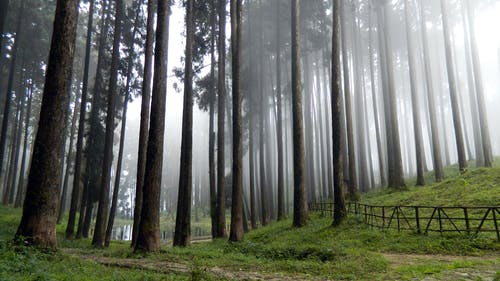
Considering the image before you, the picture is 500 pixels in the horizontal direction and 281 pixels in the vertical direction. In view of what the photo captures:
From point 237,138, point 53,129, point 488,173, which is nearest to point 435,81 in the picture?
point 488,173

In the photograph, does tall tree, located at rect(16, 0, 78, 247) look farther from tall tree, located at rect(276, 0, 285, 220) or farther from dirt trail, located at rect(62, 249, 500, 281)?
tall tree, located at rect(276, 0, 285, 220)

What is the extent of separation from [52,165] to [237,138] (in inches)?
295

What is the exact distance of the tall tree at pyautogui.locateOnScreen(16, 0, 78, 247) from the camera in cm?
659

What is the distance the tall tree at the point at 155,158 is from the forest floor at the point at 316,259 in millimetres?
582

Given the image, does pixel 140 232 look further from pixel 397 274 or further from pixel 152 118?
pixel 397 274

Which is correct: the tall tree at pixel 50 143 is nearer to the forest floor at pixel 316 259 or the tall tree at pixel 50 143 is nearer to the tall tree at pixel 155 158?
the forest floor at pixel 316 259

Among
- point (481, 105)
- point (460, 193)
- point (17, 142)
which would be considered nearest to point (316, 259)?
point (460, 193)

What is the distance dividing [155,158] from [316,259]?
5.58 meters

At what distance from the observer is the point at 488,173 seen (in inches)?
609

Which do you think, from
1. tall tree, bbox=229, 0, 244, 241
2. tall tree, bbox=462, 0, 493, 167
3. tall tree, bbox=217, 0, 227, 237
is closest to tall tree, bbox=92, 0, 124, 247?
tall tree, bbox=217, 0, 227, 237

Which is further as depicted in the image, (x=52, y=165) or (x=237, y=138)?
(x=237, y=138)

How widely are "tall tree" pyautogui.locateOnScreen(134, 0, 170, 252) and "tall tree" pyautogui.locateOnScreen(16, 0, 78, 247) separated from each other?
2.62 metres

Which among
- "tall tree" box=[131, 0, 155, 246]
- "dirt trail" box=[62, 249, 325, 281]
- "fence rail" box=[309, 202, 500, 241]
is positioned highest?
"tall tree" box=[131, 0, 155, 246]

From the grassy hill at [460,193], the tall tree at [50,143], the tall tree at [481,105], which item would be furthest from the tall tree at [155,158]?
the tall tree at [481,105]
